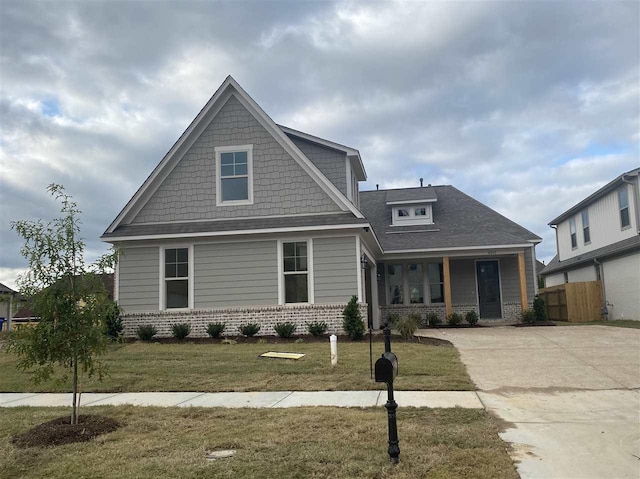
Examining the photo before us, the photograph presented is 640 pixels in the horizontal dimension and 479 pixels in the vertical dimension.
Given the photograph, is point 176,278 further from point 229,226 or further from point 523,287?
point 523,287

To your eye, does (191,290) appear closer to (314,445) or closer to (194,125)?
(194,125)

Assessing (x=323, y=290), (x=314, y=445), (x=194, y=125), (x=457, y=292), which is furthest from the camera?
(x=457, y=292)

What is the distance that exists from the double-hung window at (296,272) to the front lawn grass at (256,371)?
112 inches

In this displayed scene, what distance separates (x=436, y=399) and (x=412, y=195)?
16827 mm

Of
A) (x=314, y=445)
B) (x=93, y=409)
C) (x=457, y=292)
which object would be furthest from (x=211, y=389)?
(x=457, y=292)

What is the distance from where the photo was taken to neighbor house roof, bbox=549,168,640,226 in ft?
66.6

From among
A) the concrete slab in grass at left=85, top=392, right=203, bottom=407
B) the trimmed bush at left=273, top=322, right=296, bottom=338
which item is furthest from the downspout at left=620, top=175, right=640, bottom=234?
the concrete slab in grass at left=85, top=392, right=203, bottom=407

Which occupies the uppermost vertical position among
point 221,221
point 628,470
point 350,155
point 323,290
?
point 350,155

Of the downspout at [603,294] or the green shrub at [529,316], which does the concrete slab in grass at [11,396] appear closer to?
the green shrub at [529,316]

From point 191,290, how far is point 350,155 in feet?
22.2

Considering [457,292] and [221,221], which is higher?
[221,221]

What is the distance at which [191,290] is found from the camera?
16.0m

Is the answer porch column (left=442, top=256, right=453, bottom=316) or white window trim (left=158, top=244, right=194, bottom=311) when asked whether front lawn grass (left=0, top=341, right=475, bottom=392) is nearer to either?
white window trim (left=158, top=244, right=194, bottom=311)

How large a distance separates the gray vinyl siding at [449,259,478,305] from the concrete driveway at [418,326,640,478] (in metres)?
7.35
